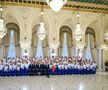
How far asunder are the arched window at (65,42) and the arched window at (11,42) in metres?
4.67

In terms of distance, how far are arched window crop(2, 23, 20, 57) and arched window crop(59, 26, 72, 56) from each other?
4.67 meters

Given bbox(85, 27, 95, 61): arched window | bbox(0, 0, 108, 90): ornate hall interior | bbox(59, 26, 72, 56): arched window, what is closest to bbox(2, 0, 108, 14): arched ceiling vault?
bbox(0, 0, 108, 90): ornate hall interior

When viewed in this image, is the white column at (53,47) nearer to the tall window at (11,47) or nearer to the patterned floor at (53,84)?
the tall window at (11,47)

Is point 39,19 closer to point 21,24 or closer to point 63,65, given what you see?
point 21,24

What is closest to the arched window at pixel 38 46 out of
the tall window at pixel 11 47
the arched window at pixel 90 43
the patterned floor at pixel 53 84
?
the tall window at pixel 11 47

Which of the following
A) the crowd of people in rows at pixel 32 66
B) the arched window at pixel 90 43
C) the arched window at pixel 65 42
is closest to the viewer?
the crowd of people in rows at pixel 32 66

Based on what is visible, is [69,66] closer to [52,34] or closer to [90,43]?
[52,34]

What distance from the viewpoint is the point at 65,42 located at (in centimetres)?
2241

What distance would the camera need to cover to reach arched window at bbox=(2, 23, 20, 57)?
2100cm

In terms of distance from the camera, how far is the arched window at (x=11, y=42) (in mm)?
21000

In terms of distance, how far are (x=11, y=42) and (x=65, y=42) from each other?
5705 millimetres

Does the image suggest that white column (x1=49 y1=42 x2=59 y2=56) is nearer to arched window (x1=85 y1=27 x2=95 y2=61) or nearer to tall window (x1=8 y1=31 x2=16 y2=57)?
tall window (x1=8 y1=31 x2=16 y2=57)

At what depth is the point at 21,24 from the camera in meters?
18.9

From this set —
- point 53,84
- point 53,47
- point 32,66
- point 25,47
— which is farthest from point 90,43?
point 53,84
